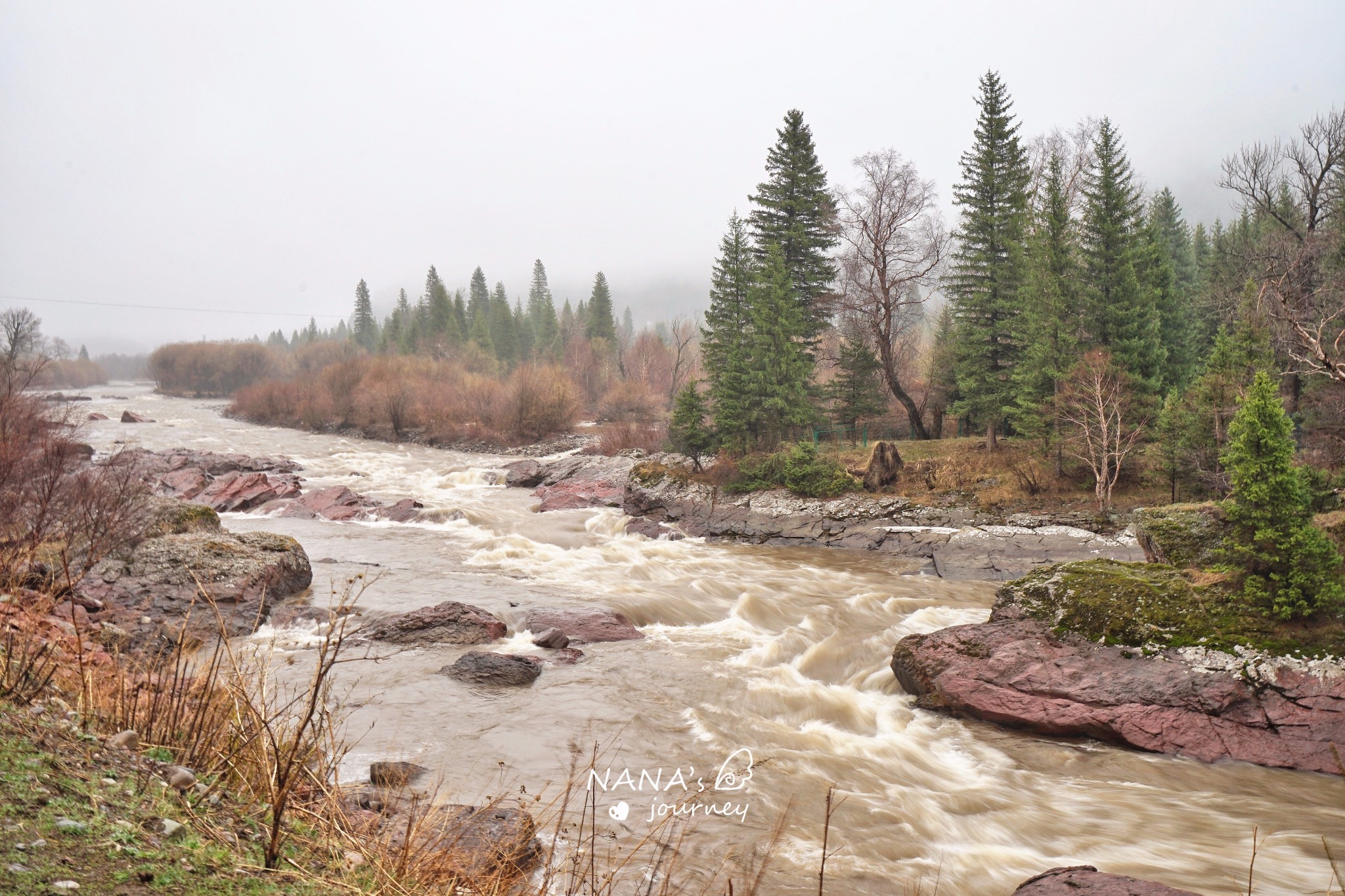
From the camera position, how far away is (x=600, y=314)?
91.8 meters

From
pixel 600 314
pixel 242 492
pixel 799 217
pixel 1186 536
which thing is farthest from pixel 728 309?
pixel 600 314

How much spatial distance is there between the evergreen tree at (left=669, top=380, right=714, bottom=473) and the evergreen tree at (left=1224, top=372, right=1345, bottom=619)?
68.4 ft

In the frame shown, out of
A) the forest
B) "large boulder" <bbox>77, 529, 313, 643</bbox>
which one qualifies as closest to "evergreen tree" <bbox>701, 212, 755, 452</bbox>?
the forest

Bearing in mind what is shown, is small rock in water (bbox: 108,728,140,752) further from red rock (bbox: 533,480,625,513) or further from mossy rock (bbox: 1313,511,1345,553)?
red rock (bbox: 533,480,625,513)

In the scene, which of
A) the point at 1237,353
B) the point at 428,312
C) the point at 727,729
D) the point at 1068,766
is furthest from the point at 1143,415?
Result: the point at 428,312

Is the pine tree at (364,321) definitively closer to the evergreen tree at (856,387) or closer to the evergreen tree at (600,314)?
the evergreen tree at (600,314)

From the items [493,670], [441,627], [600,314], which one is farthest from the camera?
[600,314]

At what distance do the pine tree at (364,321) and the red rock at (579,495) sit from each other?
98.5 metres

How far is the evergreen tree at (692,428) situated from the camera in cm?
2952

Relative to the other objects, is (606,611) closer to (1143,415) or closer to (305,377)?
(1143,415)

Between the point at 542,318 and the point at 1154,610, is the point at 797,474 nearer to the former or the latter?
the point at 1154,610

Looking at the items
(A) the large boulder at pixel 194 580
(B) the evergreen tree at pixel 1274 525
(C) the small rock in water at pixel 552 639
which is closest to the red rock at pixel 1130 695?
(B) the evergreen tree at pixel 1274 525

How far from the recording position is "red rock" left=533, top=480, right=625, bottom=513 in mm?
29219

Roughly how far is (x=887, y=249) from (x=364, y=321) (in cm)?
11046
